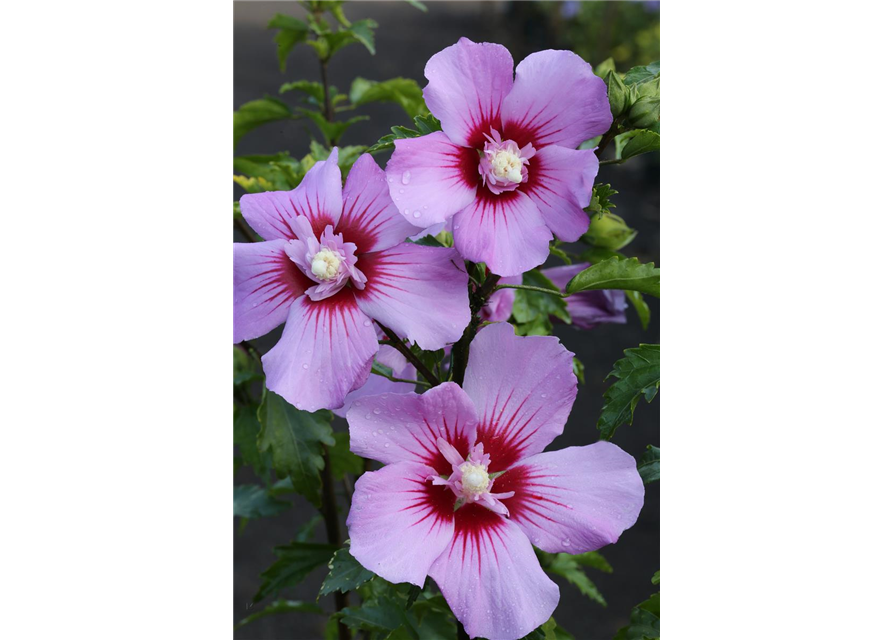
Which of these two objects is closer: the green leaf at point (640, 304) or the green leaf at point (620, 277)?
the green leaf at point (620, 277)

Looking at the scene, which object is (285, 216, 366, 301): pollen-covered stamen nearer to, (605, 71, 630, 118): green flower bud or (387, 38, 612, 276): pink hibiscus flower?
(387, 38, 612, 276): pink hibiscus flower

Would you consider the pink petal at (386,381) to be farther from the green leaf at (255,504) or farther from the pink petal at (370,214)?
the green leaf at (255,504)

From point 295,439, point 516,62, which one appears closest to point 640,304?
point 295,439

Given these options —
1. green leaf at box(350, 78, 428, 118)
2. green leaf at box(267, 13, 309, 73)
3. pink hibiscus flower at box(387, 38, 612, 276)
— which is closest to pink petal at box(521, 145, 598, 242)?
pink hibiscus flower at box(387, 38, 612, 276)

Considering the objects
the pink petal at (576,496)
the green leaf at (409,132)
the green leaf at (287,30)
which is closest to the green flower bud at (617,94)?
the green leaf at (409,132)

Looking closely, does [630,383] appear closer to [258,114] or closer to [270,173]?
[270,173]

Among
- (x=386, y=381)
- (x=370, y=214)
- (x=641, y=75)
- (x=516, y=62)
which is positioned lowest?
(x=386, y=381)
